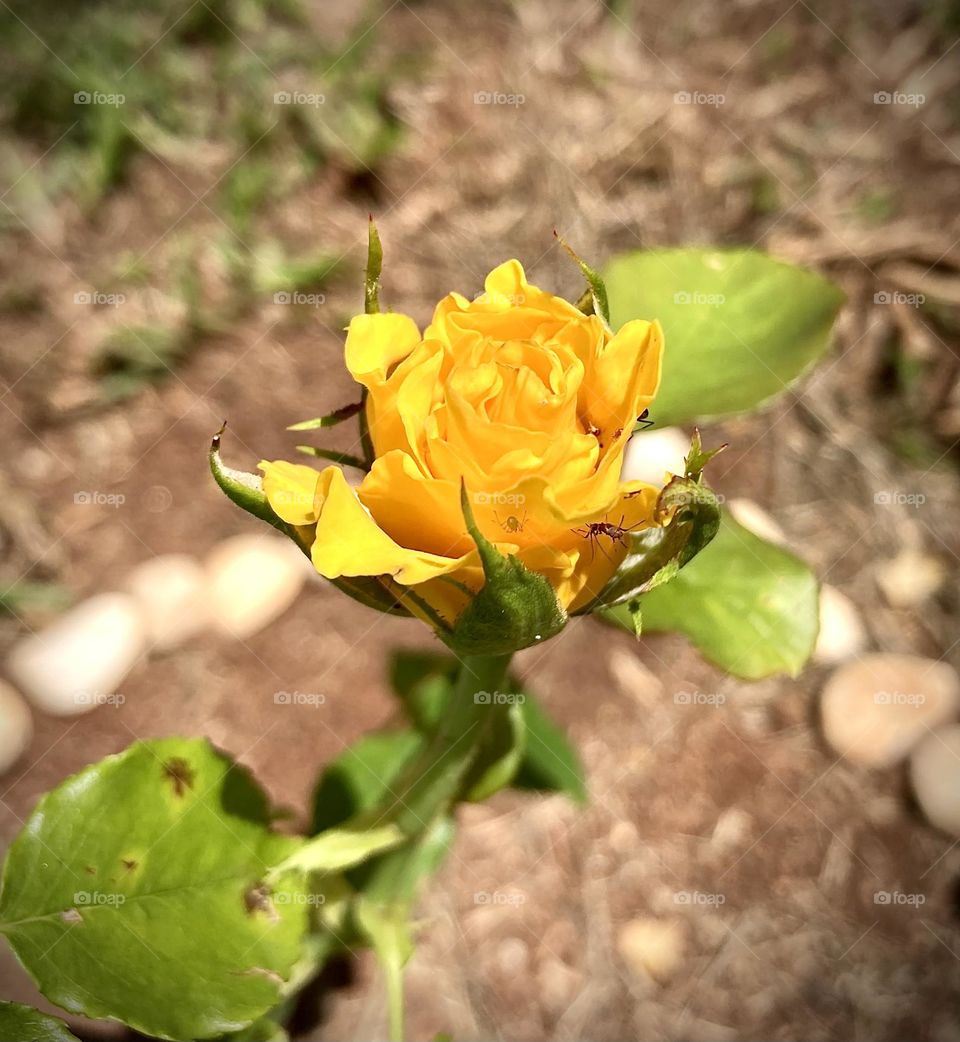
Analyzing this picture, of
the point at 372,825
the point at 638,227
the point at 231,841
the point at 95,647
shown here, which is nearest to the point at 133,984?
the point at 231,841

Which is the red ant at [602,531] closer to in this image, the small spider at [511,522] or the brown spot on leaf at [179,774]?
the small spider at [511,522]

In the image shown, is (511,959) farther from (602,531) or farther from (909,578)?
(602,531)

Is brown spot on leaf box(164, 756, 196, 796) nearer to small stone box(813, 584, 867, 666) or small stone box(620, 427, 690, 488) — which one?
small stone box(620, 427, 690, 488)

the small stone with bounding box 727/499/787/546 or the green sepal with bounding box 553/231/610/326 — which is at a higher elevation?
the green sepal with bounding box 553/231/610/326

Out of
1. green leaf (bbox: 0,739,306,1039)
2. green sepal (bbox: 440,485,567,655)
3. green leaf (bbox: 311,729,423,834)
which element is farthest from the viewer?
green leaf (bbox: 311,729,423,834)

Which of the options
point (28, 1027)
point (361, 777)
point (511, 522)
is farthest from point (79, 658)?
point (511, 522)

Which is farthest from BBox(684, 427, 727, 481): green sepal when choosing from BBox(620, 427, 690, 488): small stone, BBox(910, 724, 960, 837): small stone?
BBox(910, 724, 960, 837): small stone

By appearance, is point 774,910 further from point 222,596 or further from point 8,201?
point 8,201

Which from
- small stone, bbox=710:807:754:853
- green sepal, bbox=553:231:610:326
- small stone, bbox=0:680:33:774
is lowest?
small stone, bbox=710:807:754:853
